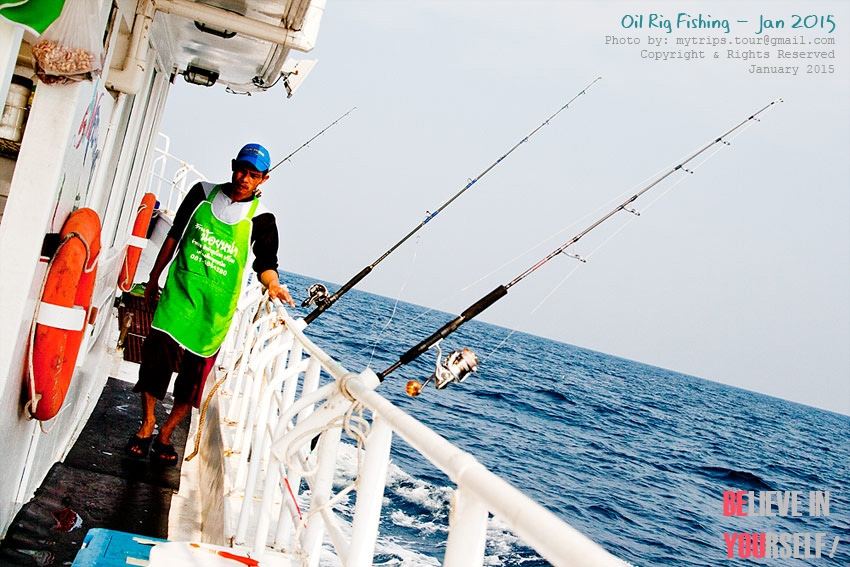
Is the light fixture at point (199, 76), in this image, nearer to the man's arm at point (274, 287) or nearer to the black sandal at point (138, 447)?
the man's arm at point (274, 287)

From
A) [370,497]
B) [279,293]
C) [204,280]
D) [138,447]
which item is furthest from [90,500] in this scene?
[370,497]

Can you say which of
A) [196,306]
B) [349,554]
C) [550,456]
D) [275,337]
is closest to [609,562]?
[349,554]

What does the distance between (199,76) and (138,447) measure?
3243mm

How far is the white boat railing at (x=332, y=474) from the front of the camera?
3.59 ft

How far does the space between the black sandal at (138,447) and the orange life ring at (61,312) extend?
1627mm

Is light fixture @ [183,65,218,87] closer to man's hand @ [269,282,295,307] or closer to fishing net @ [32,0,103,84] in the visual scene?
man's hand @ [269,282,295,307]

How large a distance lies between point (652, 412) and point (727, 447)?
9.43 m

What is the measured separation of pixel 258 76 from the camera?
6215 mm

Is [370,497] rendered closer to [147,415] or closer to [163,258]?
[163,258]

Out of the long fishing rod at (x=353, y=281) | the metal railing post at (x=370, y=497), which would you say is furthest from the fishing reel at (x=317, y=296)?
the metal railing post at (x=370, y=497)

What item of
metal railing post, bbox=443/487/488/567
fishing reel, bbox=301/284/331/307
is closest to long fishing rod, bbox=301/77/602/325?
fishing reel, bbox=301/284/331/307

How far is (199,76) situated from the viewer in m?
6.62

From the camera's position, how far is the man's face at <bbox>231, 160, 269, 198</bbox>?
404cm

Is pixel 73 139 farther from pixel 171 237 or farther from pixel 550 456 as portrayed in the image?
pixel 550 456
